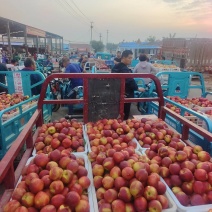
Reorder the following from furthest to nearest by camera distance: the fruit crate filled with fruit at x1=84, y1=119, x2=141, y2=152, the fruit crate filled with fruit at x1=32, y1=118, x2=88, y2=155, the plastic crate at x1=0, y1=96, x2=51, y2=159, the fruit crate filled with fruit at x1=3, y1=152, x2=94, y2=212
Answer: the plastic crate at x1=0, y1=96, x2=51, y2=159
the fruit crate filled with fruit at x1=84, y1=119, x2=141, y2=152
the fruit crate filled with fruit at x1=32, y1=118, x2=88, y2=155
the fruit crate filled with fruit at x1=3, y1=152, x2=94, y2=212

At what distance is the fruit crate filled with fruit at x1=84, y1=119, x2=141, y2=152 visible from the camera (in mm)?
2432

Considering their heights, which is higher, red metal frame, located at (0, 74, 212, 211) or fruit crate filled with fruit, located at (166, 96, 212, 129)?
red metal frame, located at (0, 74, 212, 211)

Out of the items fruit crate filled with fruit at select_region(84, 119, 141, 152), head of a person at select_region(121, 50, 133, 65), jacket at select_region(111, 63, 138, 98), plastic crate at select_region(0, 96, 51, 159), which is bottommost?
plastic crate at select_region(0, 96, 51, 159)

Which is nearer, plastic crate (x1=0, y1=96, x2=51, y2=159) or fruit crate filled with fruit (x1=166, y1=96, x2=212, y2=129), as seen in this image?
plastic crate (x1=0, y1=96, x2=51, y2=159)

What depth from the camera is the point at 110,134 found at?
264cm

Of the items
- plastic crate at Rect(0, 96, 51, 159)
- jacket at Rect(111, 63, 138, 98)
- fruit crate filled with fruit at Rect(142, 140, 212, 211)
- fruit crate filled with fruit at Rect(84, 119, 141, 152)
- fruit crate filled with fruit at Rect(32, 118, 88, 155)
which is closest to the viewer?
fruit crate filled with fruit at Rect(142, 140, 212, 211)

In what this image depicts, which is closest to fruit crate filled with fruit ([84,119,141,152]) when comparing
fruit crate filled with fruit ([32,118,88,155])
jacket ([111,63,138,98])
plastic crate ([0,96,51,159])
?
fruit crate filled with fruit ([32,118,88,155])

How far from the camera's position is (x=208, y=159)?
2.08m

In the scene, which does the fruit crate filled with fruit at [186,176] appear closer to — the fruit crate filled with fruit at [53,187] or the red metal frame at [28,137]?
the red metal frame at [28,137]

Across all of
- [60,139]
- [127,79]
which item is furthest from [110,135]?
[127,79]

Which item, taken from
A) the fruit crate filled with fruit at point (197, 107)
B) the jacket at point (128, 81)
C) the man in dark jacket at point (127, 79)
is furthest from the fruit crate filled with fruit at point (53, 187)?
the jacket at point (128, 81)

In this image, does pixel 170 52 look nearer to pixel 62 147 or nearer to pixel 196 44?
pixel 196 44

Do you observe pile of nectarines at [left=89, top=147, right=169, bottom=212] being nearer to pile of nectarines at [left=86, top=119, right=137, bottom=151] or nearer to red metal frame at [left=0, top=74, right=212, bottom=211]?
pile of nectarines at [left=86, top=119, right=137, bottom=151]

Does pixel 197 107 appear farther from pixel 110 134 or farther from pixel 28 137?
pixel 28 137
